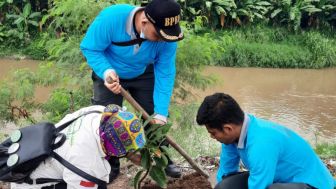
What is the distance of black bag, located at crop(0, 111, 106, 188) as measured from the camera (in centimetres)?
219

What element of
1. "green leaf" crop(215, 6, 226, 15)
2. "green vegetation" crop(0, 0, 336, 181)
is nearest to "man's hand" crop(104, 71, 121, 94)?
"green vegetation" crop(0, 0, 336, 181)

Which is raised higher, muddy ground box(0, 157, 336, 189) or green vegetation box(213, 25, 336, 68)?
muddy ground box(0, 157, 336, 189)

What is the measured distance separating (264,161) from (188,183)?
1330 mm

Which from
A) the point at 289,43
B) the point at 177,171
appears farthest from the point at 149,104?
the point at 289,43

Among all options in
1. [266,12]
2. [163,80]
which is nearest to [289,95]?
[266,12]

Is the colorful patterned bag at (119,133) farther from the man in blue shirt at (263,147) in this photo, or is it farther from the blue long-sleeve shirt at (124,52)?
the blue long-sleeve shirt at (124,52)

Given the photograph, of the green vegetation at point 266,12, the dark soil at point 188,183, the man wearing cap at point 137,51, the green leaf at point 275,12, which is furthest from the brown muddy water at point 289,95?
the man wearing cap at point 137,51

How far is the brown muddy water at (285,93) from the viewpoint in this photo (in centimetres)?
772

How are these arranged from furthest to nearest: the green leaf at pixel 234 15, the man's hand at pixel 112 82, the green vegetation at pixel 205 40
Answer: the green leaf at pixel 234 15, the green vegetation at pixel 205 40, the man's hand at pixel 112 82

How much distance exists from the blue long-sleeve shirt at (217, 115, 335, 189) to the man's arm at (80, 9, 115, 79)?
1.11 meters

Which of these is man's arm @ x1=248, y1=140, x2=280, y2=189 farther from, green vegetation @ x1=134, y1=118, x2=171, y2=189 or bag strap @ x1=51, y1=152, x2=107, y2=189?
bag strap @ x1=51, y1=152, x2=107, y2=189

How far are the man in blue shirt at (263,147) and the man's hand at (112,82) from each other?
28.2 inches

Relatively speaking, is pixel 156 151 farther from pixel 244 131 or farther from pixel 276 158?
pixel 276 158

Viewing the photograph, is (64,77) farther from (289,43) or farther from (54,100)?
(289,43)
